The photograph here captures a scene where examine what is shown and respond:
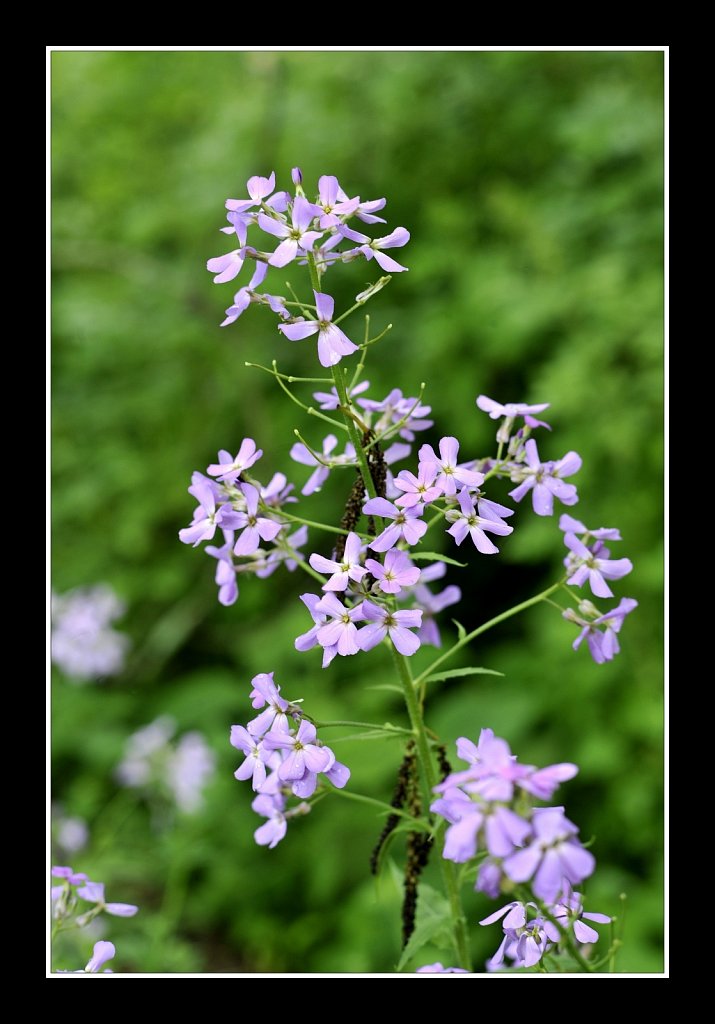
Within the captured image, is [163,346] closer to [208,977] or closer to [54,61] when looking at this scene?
[54,61]

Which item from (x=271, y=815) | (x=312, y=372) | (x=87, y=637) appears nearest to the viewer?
(x=271, y=815)

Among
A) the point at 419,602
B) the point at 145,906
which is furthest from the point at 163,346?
the point at 419,602

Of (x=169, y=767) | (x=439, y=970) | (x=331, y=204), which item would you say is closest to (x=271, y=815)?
(x=439, y=970)

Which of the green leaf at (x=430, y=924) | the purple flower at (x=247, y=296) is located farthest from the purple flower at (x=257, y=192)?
the green leaf at (x=430, y=924)

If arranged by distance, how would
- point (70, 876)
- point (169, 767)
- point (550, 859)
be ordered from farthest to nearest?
1. point (169, 767)
2. point (70, 876)
3. point (550, 859)

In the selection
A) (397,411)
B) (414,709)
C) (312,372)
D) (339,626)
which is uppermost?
(312,372)

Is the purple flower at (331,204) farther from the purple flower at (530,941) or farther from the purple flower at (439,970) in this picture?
the purple flower at (439,970)

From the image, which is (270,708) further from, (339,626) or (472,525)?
(472,525)
